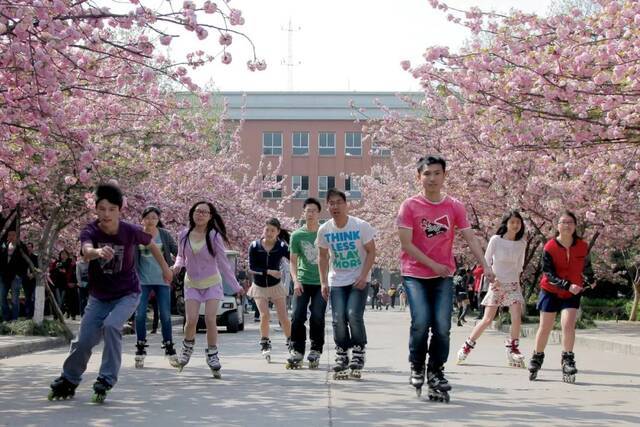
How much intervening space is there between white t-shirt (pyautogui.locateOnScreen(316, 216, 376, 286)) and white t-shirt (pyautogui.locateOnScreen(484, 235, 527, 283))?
92.7 inches

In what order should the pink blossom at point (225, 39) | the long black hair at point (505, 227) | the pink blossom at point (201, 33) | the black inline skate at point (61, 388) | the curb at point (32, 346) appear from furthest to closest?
the curb at point (32, 346)
the long black hair at point (505, 227)
the pink blossom at point (225, 39)
the pink blossom at point (201, 33)
the black inline skate at point (61, 388)

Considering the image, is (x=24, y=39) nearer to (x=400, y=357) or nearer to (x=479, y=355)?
(x=400, y=357)

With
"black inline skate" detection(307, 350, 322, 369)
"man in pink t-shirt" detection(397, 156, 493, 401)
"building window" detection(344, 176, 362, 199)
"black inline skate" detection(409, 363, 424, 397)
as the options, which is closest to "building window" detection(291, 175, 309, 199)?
"building window" detection(344, 176, 362, 199)

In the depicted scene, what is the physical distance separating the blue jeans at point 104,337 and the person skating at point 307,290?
3.47 m

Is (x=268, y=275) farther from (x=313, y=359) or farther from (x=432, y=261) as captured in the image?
(x=432, y=261)

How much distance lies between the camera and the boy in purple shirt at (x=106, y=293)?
8798 mm

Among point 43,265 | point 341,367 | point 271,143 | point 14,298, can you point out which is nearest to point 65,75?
point 341,367

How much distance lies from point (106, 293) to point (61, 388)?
0.83 metres

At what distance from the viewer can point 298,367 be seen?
40.0 feet

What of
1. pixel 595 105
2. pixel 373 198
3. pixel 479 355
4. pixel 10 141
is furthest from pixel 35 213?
pixel 373 198

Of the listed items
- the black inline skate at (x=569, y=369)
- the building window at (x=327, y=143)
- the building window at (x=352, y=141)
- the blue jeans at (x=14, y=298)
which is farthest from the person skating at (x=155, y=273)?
the building window at (x=327, y=143)

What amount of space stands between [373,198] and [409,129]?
14.1m

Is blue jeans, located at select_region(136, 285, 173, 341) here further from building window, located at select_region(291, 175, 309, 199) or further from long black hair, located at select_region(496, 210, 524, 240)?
building window, located at select_region(291, 175, 309, 199)

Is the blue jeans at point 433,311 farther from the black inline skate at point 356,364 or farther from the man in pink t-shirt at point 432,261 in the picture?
the black inline skate at point 356,364
